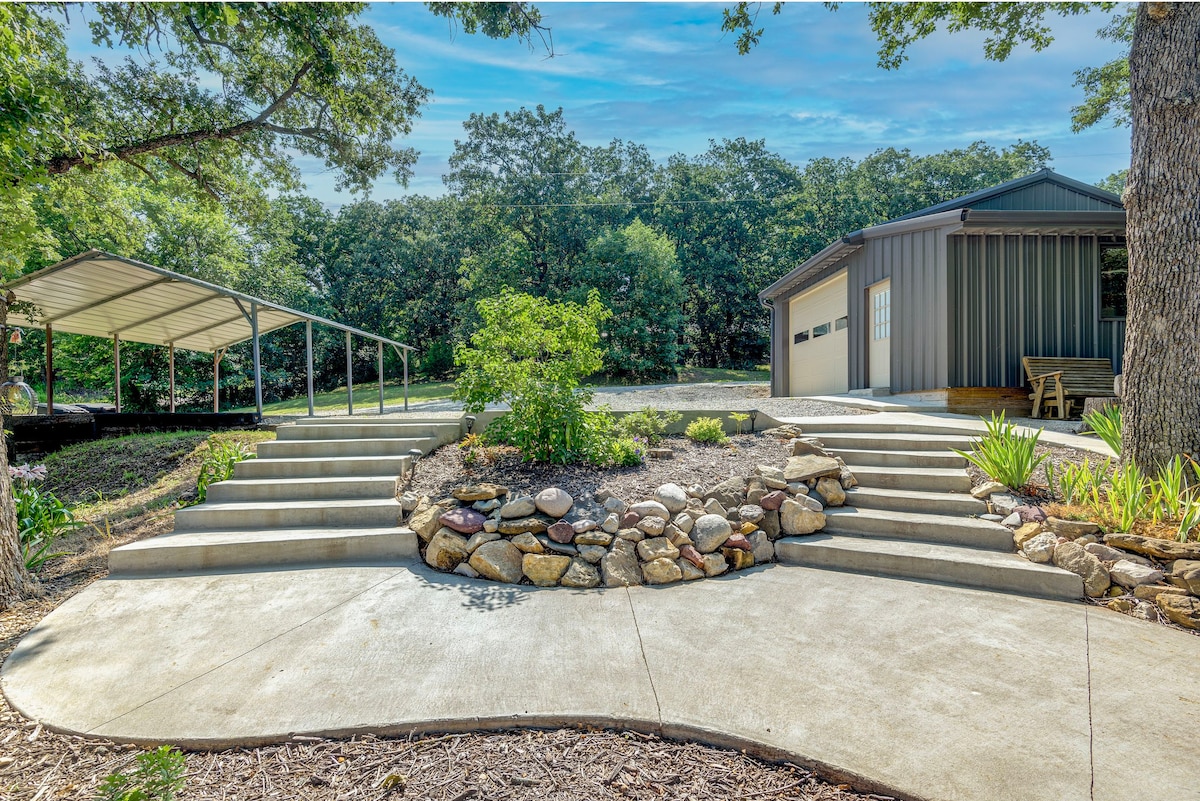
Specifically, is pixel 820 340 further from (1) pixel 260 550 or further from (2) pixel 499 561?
(1) pixel 260 550

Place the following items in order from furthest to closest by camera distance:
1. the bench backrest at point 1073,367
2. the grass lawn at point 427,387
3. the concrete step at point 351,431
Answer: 1. the grass lawn at point 427,387
2. the bench backrest at point 1073,367
3. the concrete step at point 351,431

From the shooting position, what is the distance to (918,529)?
3.62 meters

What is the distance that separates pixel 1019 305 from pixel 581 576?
7500mm

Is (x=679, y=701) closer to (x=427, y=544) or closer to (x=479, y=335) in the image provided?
(x=427, y=544)

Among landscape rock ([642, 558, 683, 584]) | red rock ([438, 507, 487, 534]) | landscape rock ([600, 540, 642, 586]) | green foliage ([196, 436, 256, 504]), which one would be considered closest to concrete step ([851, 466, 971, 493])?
landscape rock ([642, 558, 683, 584])

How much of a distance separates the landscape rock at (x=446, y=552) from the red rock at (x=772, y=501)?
207 cm

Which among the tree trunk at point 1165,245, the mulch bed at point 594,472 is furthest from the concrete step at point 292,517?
the tree trunk at point 1165,245

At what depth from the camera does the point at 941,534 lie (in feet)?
11.7

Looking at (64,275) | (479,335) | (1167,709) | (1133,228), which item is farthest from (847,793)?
(64,275)

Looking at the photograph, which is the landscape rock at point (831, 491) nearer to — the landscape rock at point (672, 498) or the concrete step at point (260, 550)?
the landscape rock at point (672, 498)

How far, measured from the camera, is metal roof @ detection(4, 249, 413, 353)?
235 inches

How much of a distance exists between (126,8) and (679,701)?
9.65 meters

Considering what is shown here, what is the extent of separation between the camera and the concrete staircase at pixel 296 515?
354 cm

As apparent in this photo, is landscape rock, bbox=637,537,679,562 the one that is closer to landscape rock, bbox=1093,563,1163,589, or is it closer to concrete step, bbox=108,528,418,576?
concrete step, bbox=108,528,418,576
